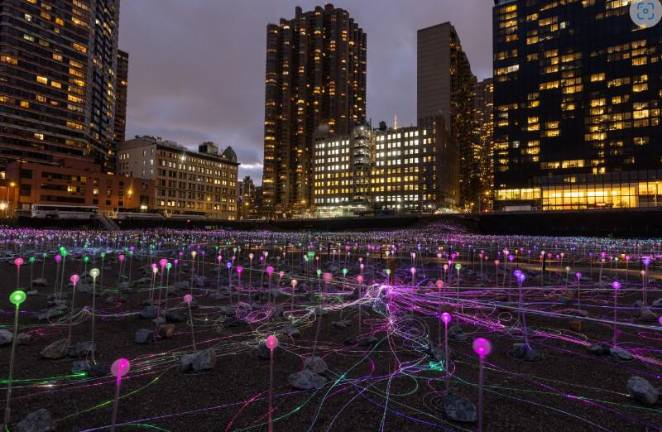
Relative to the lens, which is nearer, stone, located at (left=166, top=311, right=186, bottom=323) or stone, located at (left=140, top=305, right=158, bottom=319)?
stone, located at (left=166, top=311, right=186, bottom=323)

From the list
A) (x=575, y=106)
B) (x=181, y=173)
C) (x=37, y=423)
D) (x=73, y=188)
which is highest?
(x=575, y=106)

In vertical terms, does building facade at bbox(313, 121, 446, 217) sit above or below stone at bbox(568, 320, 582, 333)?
above

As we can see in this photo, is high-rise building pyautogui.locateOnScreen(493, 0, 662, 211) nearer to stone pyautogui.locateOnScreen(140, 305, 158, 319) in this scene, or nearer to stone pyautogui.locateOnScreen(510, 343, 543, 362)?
stone pyautogui.locateOnScreen(510, 343, 543, 362)

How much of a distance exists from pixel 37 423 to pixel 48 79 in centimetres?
16784

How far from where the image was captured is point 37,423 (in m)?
4.75

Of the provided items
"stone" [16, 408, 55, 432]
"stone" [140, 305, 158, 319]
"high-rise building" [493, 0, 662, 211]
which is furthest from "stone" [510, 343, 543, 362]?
"high-rise building" [493, 0, 662, 211]

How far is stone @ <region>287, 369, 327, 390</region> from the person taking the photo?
6461mm

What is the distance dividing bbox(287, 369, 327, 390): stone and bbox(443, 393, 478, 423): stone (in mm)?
2227

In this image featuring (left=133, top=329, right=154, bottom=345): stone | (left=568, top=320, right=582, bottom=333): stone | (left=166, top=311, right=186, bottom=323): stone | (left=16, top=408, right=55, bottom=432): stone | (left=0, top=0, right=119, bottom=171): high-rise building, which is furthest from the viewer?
(left=0, top=0, right=119, bottom=171): high-rise building

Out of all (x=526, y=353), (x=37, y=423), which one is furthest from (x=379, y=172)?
(x=37, y=423)

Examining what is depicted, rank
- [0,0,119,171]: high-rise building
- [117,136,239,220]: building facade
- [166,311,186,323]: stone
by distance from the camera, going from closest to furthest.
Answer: [166,311,186,323]: stone → [0,0,119,171]: high-rise building → [117,136,239,220]: building facade

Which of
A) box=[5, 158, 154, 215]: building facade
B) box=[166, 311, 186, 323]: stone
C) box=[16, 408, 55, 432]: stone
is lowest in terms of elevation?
box=[166, 311, 186, 323]: stone

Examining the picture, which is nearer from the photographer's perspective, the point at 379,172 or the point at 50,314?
the point at 50,314

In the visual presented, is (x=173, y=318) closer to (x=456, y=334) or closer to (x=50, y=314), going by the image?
(x=50, y=314)
